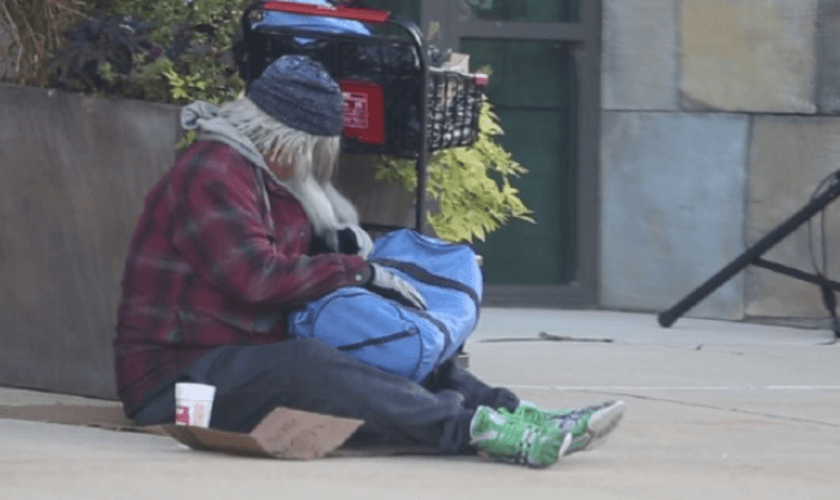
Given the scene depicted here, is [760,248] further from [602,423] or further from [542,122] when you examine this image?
[602,423]

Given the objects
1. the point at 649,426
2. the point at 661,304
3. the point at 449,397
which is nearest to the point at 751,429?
the point at 649,426

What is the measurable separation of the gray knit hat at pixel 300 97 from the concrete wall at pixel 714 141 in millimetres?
3740

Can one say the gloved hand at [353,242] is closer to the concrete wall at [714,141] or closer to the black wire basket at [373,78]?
the black wire basket at [373,78]

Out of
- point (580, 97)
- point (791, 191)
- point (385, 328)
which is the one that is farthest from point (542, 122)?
point (385, 328)

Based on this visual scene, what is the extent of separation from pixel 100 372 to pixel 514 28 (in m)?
3.51

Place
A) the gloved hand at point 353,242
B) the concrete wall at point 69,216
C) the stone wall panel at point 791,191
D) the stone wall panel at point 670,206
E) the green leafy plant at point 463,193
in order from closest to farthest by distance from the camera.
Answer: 1. the gloved hand at point 353,242
2. the concrete wall at point 69,216
3. the green leafy plant at point 463,193
4. the stone wall panel at point 791,191
5. the stone wall panel at point 670,206

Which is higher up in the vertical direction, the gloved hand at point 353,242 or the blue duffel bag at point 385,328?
the gloved hand at point 353,242

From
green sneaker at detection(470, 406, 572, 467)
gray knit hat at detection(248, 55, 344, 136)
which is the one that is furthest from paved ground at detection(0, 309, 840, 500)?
gray knit hat at detection(248, 55, 344, 136)

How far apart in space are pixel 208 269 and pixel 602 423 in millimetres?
1013

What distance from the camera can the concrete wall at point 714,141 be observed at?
879cm

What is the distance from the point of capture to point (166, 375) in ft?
17.5

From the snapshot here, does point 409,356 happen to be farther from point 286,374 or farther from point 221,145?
point 221,145

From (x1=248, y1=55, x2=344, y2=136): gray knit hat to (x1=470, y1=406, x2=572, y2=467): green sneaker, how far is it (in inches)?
32.2

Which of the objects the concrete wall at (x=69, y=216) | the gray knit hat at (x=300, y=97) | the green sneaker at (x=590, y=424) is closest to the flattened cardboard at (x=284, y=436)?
the green sneaker at (x=590, y=424)
